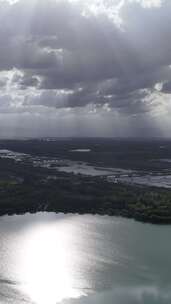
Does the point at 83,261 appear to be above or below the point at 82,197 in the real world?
below

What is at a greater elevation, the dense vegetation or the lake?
the dense vegetation

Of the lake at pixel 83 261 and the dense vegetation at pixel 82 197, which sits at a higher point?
the dense vegetation at pixel 82 197

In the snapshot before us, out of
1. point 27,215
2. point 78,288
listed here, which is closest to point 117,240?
point 78,288

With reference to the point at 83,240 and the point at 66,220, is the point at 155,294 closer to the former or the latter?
the point at 83,240

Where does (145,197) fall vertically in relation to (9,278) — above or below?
above

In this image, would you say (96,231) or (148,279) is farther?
(96,231)

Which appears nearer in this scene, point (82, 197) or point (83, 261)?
point (83, 261)

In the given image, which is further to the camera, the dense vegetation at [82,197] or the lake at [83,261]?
the dense vegetation at [82,197]

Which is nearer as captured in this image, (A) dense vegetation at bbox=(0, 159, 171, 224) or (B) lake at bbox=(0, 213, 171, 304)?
(B) lake at bbox=(0, 213, 171, 304)
